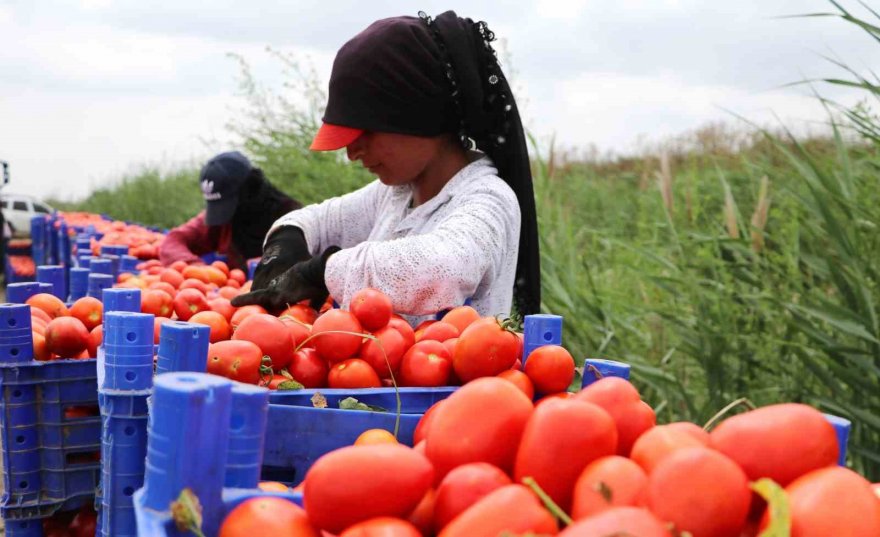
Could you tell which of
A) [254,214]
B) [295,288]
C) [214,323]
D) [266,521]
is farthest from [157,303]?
[254,214]

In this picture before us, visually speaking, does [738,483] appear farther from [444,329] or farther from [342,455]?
[444,329]

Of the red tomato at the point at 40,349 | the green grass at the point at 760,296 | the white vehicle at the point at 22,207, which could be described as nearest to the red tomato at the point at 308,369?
the red tomato at the point at 40,349

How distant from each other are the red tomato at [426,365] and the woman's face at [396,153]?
80 cm

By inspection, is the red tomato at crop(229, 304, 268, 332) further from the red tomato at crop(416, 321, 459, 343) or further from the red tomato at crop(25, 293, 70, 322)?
the red tomato at crop(25, 293, 70, 322)

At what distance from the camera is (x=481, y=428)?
1024 millimetres

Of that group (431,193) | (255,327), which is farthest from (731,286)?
(255,327)

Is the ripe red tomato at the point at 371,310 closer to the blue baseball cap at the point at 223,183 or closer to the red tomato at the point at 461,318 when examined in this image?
the red tomato at the point at 461,318

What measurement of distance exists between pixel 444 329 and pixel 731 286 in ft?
4.45

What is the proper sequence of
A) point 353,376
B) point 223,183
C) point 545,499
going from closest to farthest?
point 545,499 → point 353,376 → point 223,183

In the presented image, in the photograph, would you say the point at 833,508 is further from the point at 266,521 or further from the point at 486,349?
the point at 486,349

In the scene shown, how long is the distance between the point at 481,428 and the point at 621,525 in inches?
11.9

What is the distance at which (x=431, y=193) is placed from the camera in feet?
8.50

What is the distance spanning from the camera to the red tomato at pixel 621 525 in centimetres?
74

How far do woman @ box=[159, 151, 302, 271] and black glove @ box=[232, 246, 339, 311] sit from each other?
2.67m
